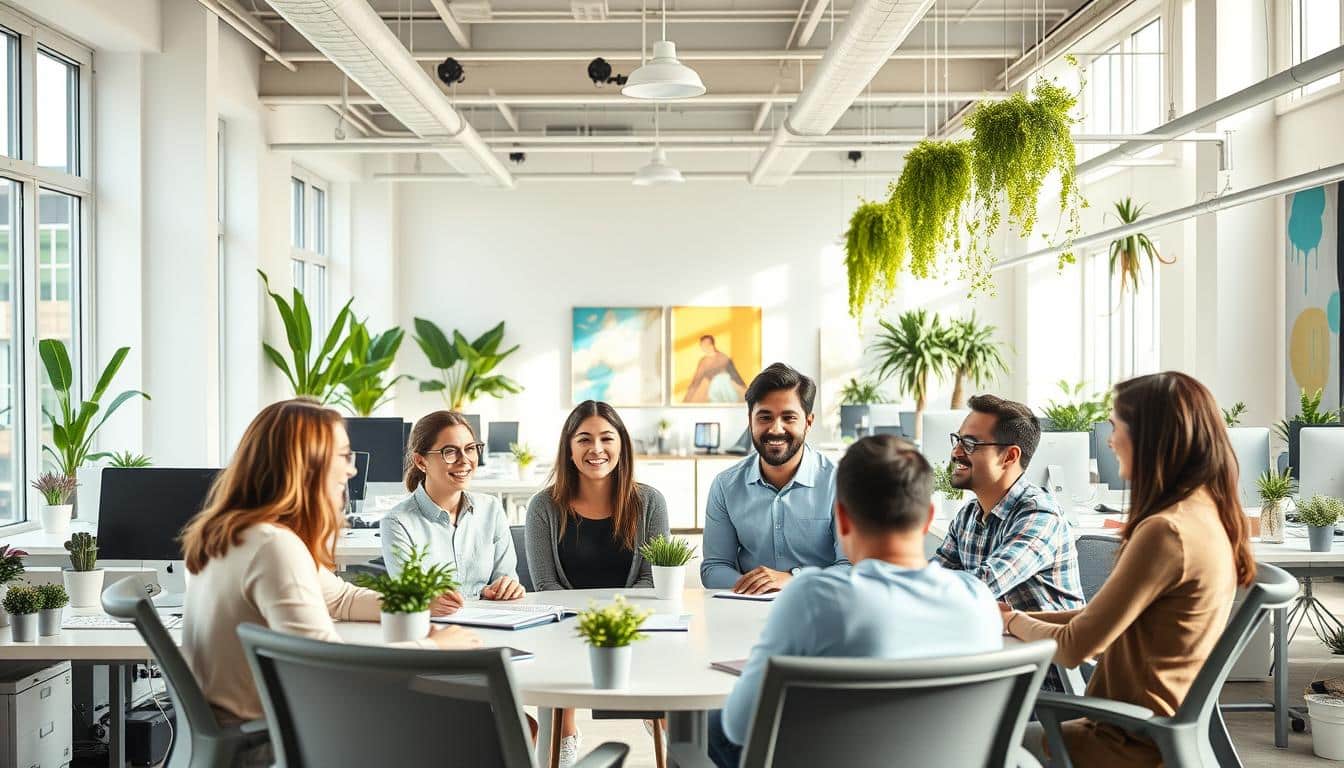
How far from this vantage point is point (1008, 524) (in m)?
3.00

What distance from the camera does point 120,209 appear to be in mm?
7043

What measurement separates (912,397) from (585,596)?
905 cm

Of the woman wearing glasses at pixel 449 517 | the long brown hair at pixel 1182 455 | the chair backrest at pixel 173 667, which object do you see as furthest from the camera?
the woman wearing glasses at pixel 449 517

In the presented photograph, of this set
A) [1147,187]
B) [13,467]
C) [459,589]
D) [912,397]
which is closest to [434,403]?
[912,397]

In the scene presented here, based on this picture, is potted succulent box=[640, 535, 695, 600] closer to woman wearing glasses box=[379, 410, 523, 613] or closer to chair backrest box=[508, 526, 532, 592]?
woman wearing glasses box=[379, 410, 523, 613]

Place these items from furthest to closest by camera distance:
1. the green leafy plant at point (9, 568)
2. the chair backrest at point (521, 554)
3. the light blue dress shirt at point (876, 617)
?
the chair backrest at point (521, 554) → the green leafy plant at point (9, 568) → the light blue dress shirt at point (876, 617)

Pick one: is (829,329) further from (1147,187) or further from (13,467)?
(13,467)

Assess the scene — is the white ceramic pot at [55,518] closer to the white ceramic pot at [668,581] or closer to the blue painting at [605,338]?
the white ceramic pot at [668,581]

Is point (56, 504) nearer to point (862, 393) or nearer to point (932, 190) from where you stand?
point (932, 190)

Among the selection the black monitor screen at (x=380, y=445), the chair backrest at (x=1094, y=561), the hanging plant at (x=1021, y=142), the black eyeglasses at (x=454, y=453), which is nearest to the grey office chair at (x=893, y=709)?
the chair backrest at (x=1094, y=561)

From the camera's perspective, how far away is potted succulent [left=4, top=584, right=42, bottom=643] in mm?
2934

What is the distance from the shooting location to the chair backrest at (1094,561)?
3.24 meters

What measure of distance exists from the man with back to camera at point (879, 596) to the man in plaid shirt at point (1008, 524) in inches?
41.6

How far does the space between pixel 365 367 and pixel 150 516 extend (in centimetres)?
523
